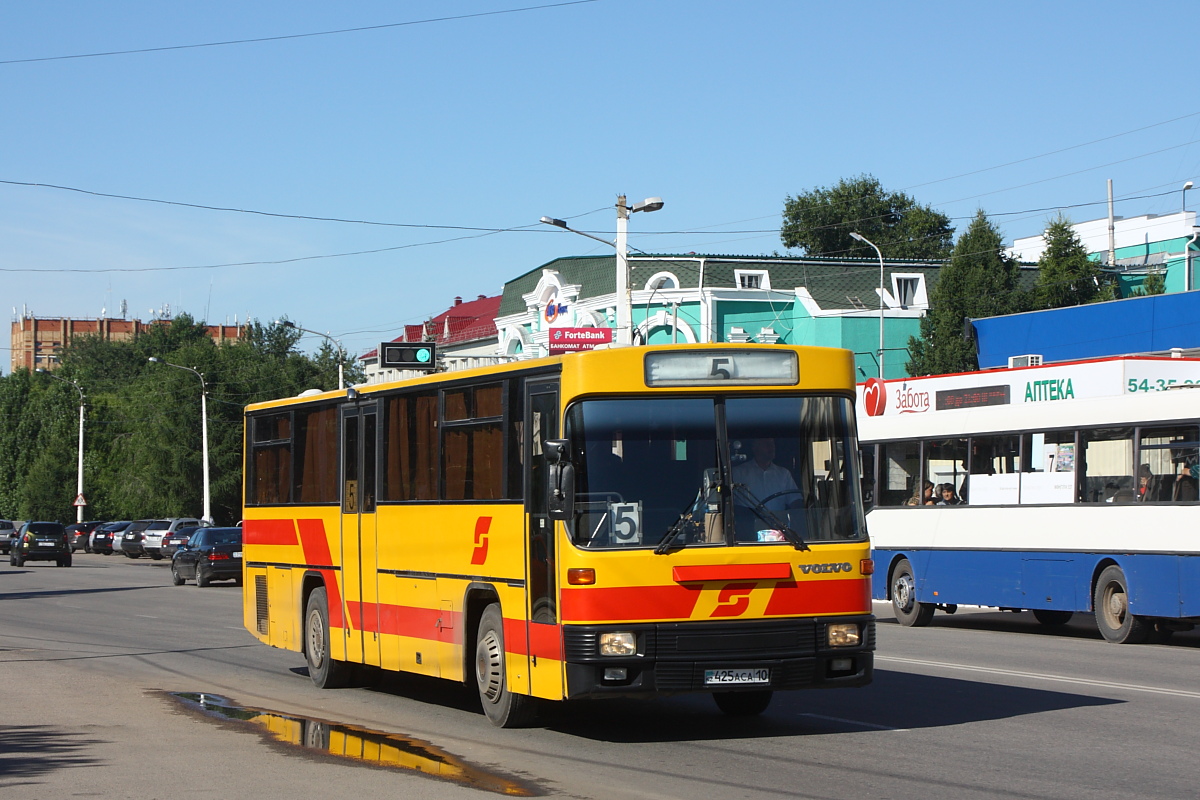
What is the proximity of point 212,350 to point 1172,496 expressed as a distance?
81108 mm

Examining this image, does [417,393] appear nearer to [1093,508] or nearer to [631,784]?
[631,784]

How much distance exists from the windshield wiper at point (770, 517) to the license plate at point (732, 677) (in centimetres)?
89

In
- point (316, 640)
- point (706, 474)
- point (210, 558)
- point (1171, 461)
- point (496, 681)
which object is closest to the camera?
point (706, 474)

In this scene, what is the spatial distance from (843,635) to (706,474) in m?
1.47

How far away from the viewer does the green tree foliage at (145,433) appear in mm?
84312

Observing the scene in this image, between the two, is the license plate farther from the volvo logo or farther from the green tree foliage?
the green tree foliage

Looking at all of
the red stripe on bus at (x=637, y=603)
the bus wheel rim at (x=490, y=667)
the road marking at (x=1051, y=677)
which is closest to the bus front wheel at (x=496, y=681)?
the bus wheel rim at (x=490, y=667)

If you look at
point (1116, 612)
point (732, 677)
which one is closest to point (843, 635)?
point (732, 677)

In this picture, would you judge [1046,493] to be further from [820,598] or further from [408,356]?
[820,598]

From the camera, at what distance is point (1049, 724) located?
11.1 meters

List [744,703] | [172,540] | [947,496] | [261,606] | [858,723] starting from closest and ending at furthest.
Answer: [858,723]
[744,703]
[261,606]
[947,496]
[172,540]

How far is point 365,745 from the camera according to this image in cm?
1089

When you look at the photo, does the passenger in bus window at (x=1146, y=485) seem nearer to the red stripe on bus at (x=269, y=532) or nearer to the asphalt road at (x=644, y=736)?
the asphalt road at (x=644, y=736)

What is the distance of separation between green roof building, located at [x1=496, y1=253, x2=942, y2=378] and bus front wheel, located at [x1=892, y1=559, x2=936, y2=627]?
Result: 3221cm
